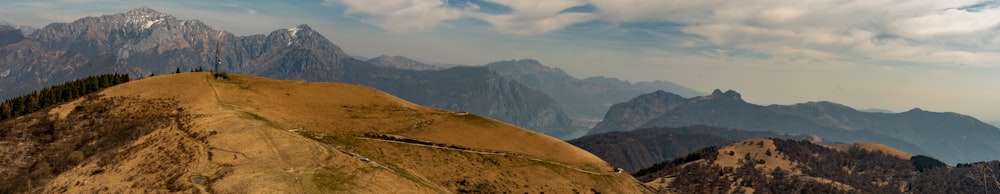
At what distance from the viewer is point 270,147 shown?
7725 cm

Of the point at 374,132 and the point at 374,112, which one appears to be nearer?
the point at 374,132

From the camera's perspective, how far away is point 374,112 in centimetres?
12975

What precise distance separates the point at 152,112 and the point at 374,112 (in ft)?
157

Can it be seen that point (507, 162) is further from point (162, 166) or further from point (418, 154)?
point (162, 166)

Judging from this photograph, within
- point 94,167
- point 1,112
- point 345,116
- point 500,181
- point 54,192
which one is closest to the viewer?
point 54,192

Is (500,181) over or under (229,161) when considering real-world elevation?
under

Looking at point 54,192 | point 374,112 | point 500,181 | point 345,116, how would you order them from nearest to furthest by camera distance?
point 54,192, point 500,181, point 345,116, point 374,112

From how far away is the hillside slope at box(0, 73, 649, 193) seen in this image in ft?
230

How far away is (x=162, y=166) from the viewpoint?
2872 inches

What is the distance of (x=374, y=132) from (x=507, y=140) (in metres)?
34.7

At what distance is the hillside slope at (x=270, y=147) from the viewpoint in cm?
7000

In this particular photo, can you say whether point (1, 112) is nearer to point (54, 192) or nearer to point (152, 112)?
point (152, 112)

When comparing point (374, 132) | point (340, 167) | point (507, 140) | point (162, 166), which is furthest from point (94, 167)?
point (507, 140)

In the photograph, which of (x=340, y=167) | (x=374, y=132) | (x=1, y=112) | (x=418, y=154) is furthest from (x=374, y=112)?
(x=1, y=112)
